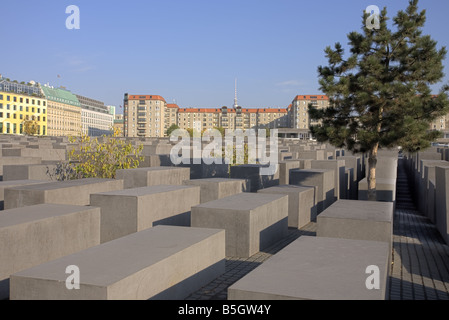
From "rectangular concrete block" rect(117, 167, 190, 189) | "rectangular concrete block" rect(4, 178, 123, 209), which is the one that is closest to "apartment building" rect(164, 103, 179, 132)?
"rectangular concrete block" rect(117, 167, 190, 189)

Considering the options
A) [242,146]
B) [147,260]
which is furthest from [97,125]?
[147,260]

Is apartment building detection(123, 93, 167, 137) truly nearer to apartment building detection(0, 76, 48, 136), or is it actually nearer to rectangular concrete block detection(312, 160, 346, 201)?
apartment building detection(0, 76, 48, 136)

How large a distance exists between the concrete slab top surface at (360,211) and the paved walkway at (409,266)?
2.77 ft

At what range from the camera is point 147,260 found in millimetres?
4883

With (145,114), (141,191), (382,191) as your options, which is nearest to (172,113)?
(145,114)

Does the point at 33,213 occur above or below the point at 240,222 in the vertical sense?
above

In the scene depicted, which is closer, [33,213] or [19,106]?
[33,213]

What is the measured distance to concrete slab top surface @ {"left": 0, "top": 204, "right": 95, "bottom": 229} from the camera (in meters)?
6.18

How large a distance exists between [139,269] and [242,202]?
4.57 metres

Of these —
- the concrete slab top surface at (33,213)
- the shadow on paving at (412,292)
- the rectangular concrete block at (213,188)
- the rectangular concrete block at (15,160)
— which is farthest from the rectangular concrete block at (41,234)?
the rectangular concrete block at (15,160)

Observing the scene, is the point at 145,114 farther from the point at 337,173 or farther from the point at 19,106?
the point at 337,173

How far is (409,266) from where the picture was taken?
766cm
